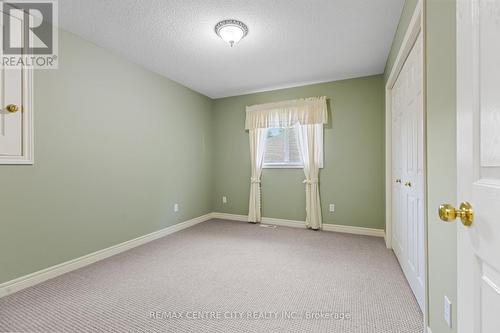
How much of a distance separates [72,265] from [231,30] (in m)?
2.80

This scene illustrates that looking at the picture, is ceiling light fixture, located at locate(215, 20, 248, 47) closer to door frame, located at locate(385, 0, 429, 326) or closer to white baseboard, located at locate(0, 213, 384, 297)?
door frame, located at locate(385, 0, 429, 326)

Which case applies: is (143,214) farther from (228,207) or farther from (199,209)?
(228,207)

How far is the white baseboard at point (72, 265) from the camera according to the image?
1.87 m

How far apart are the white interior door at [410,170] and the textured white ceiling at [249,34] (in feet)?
1.92

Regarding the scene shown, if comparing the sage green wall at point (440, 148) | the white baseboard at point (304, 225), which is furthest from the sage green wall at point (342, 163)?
the sage green wall at point (440, 148)

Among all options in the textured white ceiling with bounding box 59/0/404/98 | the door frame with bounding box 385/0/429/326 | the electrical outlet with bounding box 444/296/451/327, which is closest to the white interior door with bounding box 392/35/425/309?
the door frame with bounding box 385/0/429/326

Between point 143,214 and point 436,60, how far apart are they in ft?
10.8

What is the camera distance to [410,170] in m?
1.97

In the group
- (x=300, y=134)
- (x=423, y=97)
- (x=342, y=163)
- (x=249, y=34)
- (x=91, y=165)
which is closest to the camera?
(x=423, y=97)

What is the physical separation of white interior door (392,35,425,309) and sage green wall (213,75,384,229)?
0.76 meters

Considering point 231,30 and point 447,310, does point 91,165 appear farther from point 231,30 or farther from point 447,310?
point 447,310

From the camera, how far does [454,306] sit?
1024 millimetres
